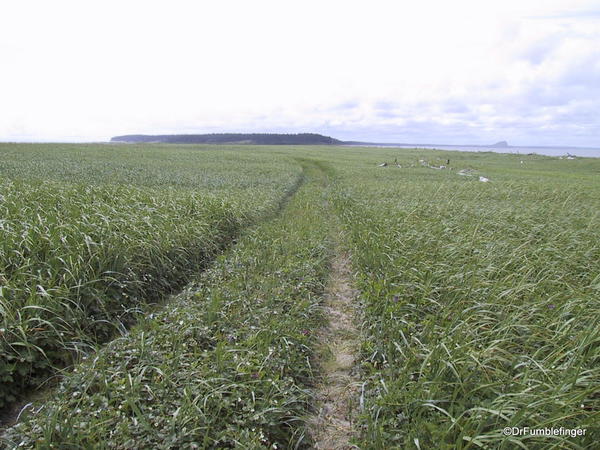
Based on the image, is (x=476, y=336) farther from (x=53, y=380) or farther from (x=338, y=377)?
(x=53, y=380)

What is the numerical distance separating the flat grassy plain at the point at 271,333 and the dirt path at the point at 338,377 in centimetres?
13

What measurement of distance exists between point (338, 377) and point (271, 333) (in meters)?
0.96

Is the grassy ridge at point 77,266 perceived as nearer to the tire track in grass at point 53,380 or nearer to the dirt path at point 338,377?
the tire track in grass at point 53,380

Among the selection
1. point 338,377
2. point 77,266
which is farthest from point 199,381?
point 77,266

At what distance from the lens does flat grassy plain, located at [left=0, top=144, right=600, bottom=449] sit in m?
2.91

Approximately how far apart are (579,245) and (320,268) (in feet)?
18.0

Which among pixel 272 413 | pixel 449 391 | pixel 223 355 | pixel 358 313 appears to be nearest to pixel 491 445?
pixel 449 391

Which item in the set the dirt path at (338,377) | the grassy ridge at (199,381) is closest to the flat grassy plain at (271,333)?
the grassy ridge at (199,381)

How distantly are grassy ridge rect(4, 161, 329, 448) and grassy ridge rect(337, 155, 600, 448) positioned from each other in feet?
2.93

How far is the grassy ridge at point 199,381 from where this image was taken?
2.89 metres

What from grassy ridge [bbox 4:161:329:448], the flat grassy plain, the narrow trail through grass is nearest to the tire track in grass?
the flat grassy plain

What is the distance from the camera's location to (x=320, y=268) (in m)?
7.28

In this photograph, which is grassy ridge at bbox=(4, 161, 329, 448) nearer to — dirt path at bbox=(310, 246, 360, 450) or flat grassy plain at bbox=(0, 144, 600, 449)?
flat grassy plain at bbox=(0, 144, 600, 449)

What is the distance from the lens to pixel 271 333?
439cm
